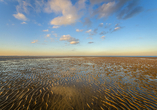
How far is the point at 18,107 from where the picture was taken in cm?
429

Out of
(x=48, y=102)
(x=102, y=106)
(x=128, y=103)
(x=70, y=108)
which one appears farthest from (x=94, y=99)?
(x=48, y=102)

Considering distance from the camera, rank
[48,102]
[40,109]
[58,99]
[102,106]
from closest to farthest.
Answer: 1. [40,109]
2. [102,106]
3. [48,102]
4. [58,99]

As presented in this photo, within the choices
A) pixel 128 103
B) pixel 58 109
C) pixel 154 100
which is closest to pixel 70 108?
pixel 58 109

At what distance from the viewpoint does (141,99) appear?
5.22m

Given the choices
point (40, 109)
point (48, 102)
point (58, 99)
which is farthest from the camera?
point (58, 99)

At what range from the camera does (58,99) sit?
17.1ft

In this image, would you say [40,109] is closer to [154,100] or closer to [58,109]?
[58,109]

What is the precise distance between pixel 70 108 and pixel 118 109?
10.1ft

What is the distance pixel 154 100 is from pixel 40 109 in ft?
26.9

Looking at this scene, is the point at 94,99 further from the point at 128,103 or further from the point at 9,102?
the point at 9,102

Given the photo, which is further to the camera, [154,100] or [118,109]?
[154,100]

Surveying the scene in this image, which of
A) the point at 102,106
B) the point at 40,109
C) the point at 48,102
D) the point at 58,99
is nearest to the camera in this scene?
the point at 40,109

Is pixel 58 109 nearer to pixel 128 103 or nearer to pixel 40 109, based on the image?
pixel 40 109

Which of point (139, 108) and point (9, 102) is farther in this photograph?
point (9, 102)
